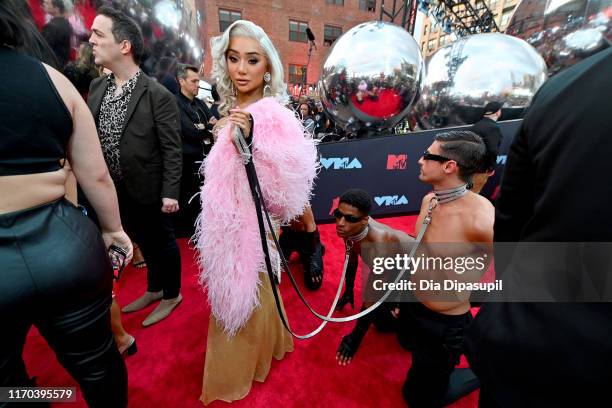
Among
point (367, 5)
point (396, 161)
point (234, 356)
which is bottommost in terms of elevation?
point (234, 356)

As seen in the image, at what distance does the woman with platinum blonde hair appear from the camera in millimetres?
1270

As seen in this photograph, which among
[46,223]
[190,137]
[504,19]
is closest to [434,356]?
[46,223]

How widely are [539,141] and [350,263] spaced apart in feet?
5.64

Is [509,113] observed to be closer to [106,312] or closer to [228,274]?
[228,274]

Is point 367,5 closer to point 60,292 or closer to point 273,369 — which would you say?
point 273,369

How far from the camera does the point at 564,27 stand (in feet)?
11.0

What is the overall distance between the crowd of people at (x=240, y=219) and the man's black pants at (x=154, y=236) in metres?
0.01

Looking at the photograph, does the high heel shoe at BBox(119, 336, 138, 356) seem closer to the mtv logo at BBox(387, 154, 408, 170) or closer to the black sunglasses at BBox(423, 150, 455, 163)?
the black sunglasses at BBox(423, 150, 455, 163)

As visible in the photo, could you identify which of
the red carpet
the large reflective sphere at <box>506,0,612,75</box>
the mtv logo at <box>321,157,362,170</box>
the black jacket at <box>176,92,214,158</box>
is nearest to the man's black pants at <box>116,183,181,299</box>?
the red carpet

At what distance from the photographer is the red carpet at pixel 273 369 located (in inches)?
64.4

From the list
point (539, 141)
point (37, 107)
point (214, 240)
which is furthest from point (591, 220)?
point (37, 107)

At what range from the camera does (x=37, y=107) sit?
32.9 inches

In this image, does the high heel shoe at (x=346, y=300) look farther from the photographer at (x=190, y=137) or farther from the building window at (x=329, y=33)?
the building window at (x=329, y=33)

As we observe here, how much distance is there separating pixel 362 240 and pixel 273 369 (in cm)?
103
